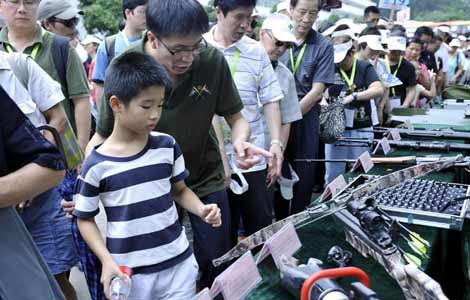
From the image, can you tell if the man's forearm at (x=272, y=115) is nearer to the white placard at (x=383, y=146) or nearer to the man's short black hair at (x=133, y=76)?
the white placard at (x=383, y=146)

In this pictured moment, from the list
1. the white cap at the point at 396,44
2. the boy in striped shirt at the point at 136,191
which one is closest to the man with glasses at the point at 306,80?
the white cap at the point at 396,44

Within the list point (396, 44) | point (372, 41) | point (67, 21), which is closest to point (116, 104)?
point (67, 21)

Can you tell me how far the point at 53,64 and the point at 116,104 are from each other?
0.96 m

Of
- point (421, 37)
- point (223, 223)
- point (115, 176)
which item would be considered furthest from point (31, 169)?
point (421, 37)

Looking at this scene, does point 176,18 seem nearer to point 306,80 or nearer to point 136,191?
point 136,191

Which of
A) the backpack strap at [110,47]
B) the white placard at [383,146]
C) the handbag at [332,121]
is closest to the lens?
the white placard at [383,146]

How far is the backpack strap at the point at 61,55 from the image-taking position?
259cm

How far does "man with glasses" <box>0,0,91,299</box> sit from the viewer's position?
2.21 metres

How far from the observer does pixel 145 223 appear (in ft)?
5.84

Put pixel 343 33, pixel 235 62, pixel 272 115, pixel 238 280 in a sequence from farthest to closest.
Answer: pixel 343 33 → pixel 272 115 → pixel 235 62 → pixel 238 280

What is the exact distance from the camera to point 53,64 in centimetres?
259

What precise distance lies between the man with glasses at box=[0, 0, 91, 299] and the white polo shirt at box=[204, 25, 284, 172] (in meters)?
0.73

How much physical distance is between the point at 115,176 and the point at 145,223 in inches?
7.4

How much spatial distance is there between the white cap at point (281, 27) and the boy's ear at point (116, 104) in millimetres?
1646
